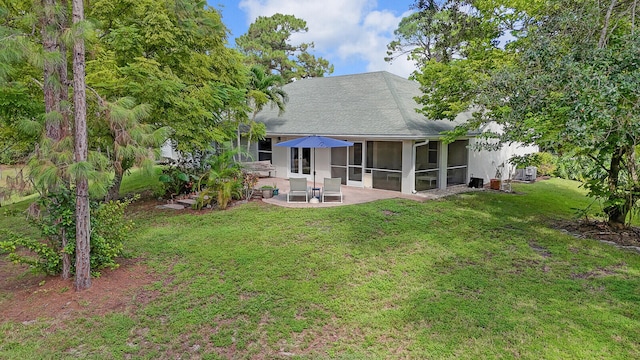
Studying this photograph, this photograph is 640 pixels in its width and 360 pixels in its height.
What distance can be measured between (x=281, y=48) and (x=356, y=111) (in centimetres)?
2360

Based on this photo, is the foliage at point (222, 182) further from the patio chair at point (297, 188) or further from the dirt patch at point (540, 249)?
the dirt patch at point (540, 249)

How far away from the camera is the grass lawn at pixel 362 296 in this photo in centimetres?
504

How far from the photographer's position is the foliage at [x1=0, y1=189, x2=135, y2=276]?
638 cm

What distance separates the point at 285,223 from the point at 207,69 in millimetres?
7082

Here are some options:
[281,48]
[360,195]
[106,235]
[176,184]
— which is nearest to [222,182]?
Answer: [176,184]

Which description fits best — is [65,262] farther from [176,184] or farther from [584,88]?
[584,88]

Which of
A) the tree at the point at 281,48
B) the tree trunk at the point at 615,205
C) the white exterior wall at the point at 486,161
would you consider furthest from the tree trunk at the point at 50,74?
the tree at the point at 281,48

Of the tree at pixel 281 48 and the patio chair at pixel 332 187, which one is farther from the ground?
the tree at pixel 281 48

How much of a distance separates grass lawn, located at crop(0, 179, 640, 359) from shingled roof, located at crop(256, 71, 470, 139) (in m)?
5.67

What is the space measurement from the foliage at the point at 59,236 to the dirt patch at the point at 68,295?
0.30 m

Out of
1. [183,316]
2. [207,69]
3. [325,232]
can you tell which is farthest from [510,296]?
[207,69]

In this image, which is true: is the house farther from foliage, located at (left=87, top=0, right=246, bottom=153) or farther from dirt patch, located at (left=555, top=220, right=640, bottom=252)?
foliage, located at (left=87, top=0, right=246, bottom=153)

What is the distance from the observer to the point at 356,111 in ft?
58.2

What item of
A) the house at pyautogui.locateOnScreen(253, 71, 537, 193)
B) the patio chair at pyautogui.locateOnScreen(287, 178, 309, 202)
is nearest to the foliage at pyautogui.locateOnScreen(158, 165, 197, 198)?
the patio chair at pyautogui.locateOnScreen(287, 178, 309, 202)
